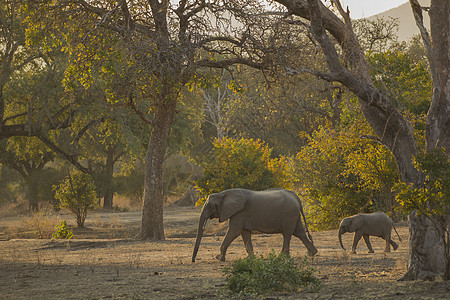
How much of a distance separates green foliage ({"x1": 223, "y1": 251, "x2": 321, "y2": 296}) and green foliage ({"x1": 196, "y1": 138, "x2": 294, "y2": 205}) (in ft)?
48.6

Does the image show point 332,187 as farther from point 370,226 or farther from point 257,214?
point 257,214

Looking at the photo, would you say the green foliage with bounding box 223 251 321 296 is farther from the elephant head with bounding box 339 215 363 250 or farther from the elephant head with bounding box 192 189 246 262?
the elephant head with bounding box 339 215 363 250

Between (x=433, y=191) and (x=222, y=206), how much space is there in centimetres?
506

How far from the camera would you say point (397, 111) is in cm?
788

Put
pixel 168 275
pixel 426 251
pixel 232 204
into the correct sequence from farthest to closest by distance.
→ pixel 232 204, pixel 168 275, pixel 426 251

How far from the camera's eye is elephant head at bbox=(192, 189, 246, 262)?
10805 mm

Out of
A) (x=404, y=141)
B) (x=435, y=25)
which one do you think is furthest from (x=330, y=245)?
(x=435, y=25)

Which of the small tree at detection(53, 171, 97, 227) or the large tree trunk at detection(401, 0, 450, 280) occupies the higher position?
the large tree trunk at detection(401, 0, 450, 280)

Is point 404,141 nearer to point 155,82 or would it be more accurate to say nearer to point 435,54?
point 435,54

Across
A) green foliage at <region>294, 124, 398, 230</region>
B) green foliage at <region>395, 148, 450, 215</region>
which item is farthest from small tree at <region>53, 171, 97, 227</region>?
green foliage at <region>395, 148, 450, 215</region>

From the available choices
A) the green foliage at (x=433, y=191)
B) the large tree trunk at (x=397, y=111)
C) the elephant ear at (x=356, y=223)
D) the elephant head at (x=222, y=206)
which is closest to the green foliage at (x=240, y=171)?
the elephant ear at (x=356, y=223)

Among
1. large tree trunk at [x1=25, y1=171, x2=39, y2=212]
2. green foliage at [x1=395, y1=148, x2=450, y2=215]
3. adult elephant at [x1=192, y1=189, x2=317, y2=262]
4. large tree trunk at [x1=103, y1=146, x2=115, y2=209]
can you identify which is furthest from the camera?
large tree trunk at [x1=103, y1=146, x2=115, y2=209]

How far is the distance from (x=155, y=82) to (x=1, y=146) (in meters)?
25.5

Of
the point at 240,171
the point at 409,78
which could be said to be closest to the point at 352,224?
the point at 409,78
